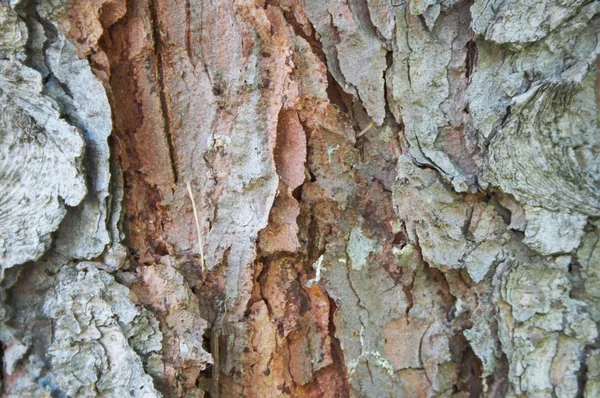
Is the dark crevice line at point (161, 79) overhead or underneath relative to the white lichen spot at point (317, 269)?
overhead

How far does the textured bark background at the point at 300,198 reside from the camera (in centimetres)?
89

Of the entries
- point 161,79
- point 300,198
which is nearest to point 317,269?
point 300,198

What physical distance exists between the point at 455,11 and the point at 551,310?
1.88 ft

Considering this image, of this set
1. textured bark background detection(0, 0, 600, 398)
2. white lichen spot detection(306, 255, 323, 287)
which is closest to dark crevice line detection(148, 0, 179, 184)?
textured bark background detection(0, 0, 600, 398)

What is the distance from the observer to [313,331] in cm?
104

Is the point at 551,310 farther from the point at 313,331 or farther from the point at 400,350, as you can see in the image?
the point at 313,331

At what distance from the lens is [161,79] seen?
99cm

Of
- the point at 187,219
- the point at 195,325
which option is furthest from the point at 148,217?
the point at 195,325

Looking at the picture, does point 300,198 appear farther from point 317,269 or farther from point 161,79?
point 161,79

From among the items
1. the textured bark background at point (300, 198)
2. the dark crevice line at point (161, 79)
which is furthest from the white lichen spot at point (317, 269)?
the dark crevice line at point (161, 79)

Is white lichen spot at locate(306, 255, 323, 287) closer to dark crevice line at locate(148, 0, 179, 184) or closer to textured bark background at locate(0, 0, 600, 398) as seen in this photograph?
textured bark background at locate(0, 0, 600, 398)

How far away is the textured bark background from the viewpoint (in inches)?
34.9

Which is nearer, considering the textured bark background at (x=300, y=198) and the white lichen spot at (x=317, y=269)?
the textured bark background at (x=300, y=198)

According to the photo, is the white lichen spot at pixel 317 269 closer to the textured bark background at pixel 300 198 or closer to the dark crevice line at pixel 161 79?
the textured bark background at pixel 300 198
